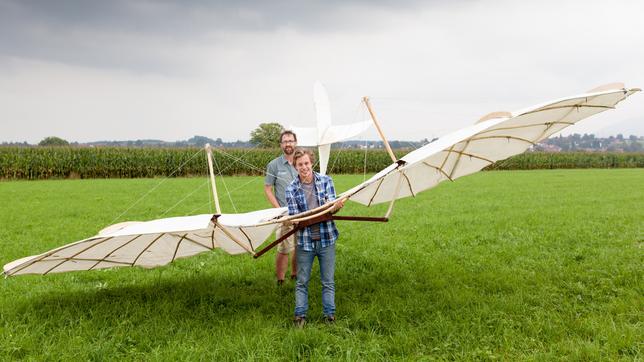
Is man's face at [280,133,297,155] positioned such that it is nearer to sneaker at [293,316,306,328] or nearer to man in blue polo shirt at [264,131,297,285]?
man in blue polo shirt at [264,131,297,285]

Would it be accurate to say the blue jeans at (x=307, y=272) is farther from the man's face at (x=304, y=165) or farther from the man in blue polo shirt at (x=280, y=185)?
the man in blue polo shirt at (x=280, y=185)

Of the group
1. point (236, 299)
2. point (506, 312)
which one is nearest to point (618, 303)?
point (506, 312)

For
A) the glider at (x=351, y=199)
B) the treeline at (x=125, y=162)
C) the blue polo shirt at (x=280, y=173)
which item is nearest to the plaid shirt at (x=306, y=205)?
the glider at (x=351, y=199)

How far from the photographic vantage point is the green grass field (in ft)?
15.7

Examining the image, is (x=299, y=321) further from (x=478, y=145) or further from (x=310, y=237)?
(x=478, y=145)

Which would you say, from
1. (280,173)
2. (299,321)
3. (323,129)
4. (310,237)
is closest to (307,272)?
(310,237)

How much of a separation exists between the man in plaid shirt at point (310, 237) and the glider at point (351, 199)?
0.20 meters

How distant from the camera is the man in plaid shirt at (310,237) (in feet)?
17.5

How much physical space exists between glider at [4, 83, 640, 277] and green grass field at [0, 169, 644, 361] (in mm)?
699

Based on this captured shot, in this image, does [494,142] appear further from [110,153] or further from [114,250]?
[110,153]

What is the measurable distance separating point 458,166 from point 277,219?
299 cm

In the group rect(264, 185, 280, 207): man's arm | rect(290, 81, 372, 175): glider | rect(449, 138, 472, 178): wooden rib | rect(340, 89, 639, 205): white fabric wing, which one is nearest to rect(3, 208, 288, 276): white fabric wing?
rect(264, 185, 280, 207): man's arm

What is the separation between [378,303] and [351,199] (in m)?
1.39

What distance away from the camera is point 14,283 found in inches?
284
